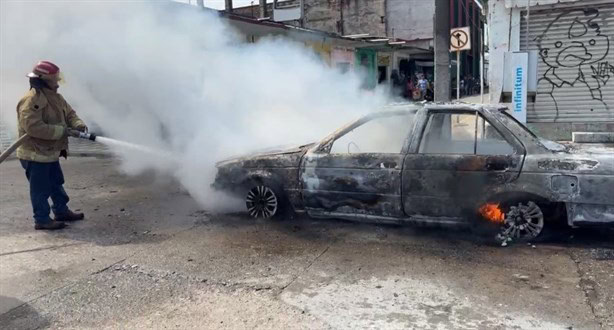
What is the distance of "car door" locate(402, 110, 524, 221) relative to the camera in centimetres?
476

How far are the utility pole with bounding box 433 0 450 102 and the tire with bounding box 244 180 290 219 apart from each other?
4.04 meters

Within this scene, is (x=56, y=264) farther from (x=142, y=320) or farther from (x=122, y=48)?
(x=122, y=48)

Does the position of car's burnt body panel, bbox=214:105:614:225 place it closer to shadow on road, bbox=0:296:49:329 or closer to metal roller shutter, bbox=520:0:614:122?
shadow on road, bbox=0:296:49:329

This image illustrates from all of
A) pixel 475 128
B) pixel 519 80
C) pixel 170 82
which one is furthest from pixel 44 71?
pixel 519 80

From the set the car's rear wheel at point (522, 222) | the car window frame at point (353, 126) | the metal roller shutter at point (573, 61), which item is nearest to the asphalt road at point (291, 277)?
the car's rear wheel at point (522, 222)

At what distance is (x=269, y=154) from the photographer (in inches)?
226

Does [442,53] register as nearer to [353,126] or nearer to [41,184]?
[353,126]

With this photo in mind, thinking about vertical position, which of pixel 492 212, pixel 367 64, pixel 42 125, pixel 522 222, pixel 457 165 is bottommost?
pixel 522 222

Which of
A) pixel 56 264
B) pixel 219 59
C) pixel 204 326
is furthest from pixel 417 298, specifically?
pixel 219 59

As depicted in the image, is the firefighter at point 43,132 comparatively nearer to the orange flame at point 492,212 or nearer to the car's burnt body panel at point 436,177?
the car's burnt body panel at point 436,177

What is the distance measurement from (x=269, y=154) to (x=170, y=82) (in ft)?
8.70

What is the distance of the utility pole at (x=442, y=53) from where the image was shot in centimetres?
855

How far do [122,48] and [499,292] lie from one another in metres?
5.83

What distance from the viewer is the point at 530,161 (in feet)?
15.3
